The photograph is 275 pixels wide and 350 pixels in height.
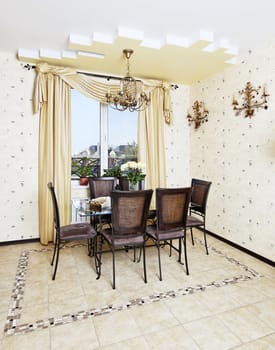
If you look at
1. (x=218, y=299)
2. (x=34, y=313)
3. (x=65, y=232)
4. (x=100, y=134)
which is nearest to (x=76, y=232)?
(x=65, y=232)

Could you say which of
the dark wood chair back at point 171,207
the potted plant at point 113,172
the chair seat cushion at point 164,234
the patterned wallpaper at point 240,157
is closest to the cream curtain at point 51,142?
the potted plant at point 113,172

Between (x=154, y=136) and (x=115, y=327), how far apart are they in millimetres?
2969

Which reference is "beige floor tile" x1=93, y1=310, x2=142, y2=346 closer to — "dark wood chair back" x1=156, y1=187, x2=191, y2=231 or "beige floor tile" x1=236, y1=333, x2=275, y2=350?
"beige floor tile" x1=236, y1=333, x2=275, y2=350

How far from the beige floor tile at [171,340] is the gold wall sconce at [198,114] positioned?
3.21 metres

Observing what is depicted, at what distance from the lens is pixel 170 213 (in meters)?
2.59

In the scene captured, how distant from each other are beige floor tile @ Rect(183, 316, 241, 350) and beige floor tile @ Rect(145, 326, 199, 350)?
0.05 meters

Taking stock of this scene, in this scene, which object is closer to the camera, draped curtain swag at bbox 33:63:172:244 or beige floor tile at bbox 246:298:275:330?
beige floor tile at bbox 246:298:275:330

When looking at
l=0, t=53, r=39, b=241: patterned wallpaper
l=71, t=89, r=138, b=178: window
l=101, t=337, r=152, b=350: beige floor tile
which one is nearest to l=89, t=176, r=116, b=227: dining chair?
l=71, t=89, r=138, b=178: window

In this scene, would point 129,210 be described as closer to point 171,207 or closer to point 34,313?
point 171,207

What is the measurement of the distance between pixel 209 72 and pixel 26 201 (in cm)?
341

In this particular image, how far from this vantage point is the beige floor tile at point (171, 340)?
169 cm

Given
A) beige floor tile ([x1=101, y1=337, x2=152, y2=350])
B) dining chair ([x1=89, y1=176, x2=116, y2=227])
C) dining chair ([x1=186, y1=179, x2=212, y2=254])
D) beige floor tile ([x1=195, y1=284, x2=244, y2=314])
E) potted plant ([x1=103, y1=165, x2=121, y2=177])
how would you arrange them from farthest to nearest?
potted plant ([x1=103, y1=165, x2=121, y2=177])
dining chair ([x1=89, y1=176, x2=116, y2=227])
dining chair ([x1=186, y1=179, x2=212, y2=254])
beige floor tile ([x1=195, y1=284, x2=244, y2=314])
beige floor tile ([x1=101, y1=337, x2=152, y2=350])

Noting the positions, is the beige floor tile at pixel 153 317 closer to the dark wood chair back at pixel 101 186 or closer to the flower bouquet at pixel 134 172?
the flower bouquet at pixel 134 172

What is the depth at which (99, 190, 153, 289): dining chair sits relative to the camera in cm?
233
